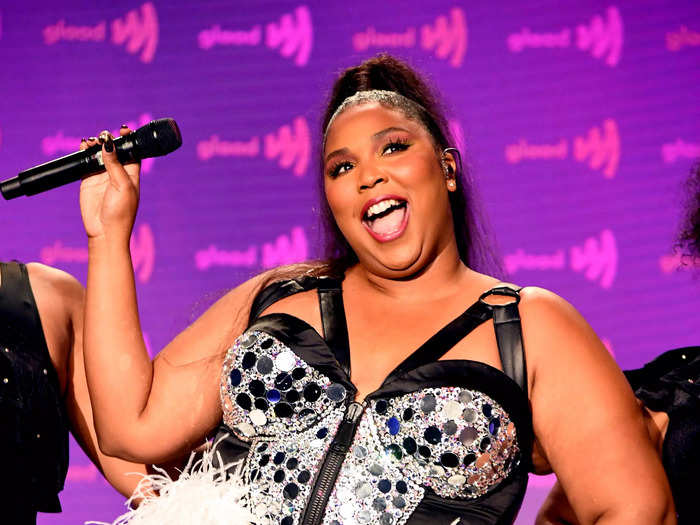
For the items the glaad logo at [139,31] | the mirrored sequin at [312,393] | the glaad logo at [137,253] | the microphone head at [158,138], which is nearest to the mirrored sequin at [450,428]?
the mirrored sequin at [312,393]

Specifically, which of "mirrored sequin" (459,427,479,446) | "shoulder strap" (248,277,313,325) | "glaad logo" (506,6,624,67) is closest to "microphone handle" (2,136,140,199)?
"shoulder strap" (248,277,313,325)

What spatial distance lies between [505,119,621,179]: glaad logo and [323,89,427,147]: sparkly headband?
1.75 metres

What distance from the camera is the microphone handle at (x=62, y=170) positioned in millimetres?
1543

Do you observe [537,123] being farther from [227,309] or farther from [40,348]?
[40,348]

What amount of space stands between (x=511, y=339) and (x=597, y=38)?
224cm

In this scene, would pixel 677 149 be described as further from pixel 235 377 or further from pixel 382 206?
pixel 235 377

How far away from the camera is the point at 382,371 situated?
159 centimetres

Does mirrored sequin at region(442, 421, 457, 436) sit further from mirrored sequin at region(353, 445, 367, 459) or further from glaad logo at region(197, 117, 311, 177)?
glaad logo at region(197, 117, 311, 177)

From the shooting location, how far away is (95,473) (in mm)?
3545

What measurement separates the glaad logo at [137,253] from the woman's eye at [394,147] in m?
2.00

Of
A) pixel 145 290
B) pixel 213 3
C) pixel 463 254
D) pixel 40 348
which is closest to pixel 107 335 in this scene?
pixel 40 348

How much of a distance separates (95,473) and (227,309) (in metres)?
2.11

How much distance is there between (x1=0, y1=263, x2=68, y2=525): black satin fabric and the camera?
1.59 meters

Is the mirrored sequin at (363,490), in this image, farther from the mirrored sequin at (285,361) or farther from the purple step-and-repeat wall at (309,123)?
the purple step-and-repeat wall at (309,123)
